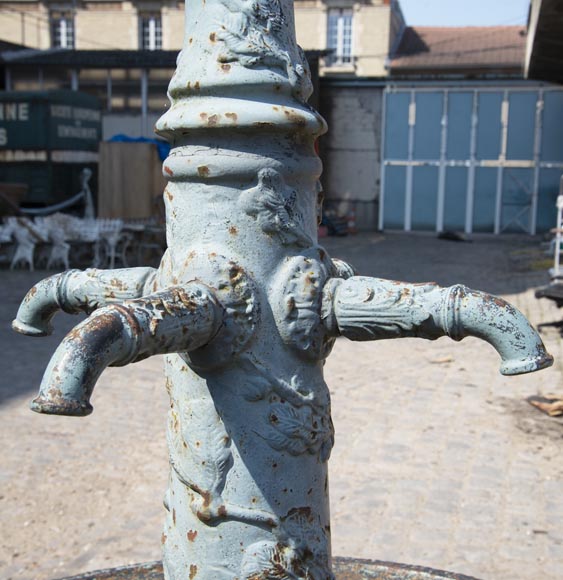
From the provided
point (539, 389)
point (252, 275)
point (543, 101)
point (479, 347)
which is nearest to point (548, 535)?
point (539, 389)

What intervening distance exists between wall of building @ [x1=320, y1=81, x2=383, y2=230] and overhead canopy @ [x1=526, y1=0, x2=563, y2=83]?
6.22 m

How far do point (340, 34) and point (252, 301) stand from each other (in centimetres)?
2674

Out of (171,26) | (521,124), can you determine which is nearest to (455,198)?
(521,124)

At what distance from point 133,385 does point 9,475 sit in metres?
2.22

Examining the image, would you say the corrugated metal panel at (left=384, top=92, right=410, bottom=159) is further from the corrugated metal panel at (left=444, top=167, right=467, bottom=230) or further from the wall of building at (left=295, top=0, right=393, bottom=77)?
the wall of building at (left=295, top=0, right=393, bottom=77)

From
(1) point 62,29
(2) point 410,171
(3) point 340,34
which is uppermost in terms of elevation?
(1) point 62,29

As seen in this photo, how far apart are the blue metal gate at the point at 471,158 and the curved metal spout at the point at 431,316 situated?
2068cm

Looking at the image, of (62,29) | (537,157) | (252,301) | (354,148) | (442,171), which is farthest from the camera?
(62,29)

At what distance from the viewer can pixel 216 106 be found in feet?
5.98

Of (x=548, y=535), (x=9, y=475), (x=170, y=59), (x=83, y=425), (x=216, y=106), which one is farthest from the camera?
(x=170, y=59)

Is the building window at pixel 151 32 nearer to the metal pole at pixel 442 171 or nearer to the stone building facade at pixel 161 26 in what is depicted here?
the stone building facade at pixel 161 26

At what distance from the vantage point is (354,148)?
890 inches

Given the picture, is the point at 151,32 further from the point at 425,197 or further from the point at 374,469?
the point at 374,469

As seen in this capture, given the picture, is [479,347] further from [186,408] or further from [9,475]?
[186,408]
